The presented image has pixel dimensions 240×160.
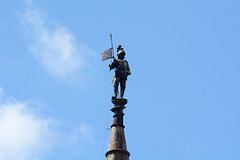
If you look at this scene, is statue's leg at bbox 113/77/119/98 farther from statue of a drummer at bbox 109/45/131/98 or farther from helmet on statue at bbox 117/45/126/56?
helmet on statue at bbox 117/45/126/56

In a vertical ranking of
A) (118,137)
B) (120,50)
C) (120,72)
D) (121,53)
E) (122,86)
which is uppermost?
(120,50)

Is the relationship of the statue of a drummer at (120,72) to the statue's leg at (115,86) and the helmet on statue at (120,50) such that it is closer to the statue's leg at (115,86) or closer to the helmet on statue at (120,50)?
the statue's leg at (115,86)

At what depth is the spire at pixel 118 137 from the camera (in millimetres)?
16703

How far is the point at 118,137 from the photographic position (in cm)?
1728

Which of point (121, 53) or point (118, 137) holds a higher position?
point (121, 53)

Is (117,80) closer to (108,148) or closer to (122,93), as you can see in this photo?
(122,93)

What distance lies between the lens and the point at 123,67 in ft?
63.4

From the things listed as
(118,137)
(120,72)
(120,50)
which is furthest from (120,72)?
(118,137)

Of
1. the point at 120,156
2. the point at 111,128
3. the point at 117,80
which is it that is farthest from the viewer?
the point at 117,80

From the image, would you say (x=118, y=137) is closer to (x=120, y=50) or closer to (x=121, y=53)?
(x=121, y=53)

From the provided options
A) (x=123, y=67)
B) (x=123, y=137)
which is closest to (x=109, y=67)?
(x=123, y=67)

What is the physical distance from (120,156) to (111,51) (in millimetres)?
5719

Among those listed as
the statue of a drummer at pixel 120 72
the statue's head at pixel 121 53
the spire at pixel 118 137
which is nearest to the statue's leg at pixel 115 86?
the statue of a drummer at pixel 120 72

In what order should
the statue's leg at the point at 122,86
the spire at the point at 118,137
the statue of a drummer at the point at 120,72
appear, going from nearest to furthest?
the spire at the point at 118,137 < the statue's leg at the point at 122,86 < the statue of a drummer at the point at 120,72
